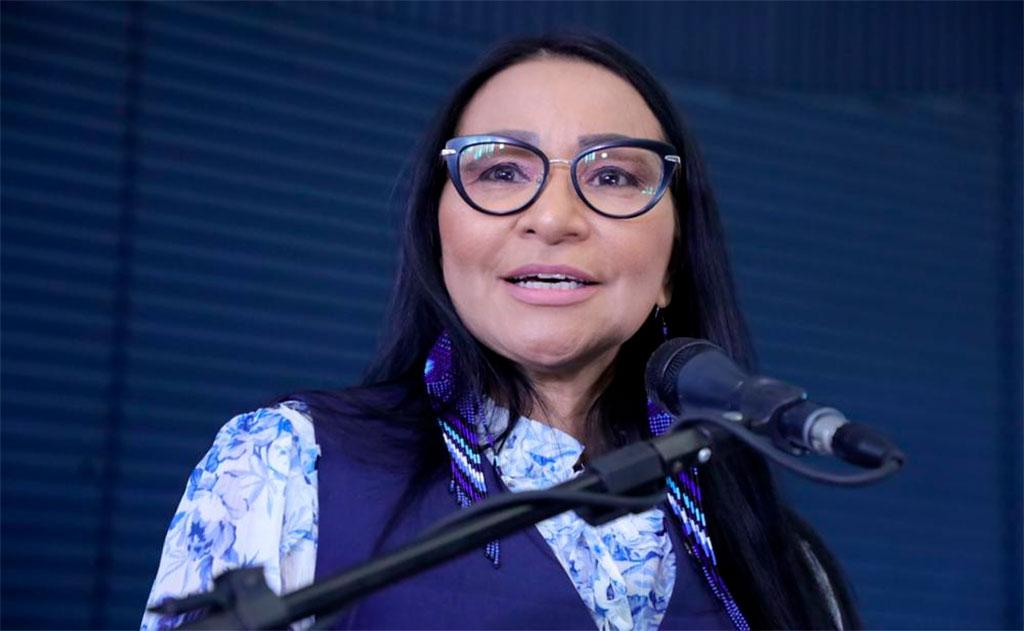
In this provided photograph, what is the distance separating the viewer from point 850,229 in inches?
165

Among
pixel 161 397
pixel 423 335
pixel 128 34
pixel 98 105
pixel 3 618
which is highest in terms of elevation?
pixel 128 34

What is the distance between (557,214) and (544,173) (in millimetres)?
70

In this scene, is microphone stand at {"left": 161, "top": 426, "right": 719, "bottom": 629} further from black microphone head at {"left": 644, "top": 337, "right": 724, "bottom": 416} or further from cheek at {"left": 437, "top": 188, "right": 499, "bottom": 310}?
cheek at {"left": 437, "top": 188, "right": 499, "bottom": 310}

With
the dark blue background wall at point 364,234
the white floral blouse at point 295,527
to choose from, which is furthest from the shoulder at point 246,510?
the dark blue background wall at point 364,234

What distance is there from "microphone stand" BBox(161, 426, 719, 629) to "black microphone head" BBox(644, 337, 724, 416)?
0.14 metres

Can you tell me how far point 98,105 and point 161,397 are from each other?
800 millimetres

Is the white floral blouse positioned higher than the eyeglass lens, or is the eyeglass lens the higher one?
the eyeglass lens

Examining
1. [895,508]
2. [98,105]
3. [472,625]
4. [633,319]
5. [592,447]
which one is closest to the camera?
[472,625]

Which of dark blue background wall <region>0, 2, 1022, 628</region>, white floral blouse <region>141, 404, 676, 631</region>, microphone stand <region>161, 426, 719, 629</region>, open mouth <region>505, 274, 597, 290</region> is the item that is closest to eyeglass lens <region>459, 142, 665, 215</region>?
open mouth <region>505, 274, 597, 290</region>

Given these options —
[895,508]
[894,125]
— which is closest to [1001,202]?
[894,125]

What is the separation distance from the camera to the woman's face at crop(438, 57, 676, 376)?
5.46ft

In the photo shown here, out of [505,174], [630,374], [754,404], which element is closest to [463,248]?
[505,174]

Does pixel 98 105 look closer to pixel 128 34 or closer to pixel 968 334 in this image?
pixel 128 34

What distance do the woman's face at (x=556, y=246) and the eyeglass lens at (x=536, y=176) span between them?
0.02 m
